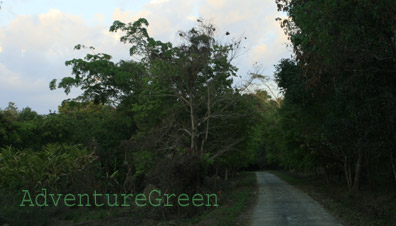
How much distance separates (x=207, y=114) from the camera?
2194 cm

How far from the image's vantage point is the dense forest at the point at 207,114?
32.5ft

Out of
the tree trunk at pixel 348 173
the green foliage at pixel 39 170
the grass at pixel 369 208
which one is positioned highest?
the green foliage at pixel 39 170

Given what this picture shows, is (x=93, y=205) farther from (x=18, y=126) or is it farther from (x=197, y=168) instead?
(x=18, y=126)

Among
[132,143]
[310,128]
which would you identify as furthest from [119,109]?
[310,128]

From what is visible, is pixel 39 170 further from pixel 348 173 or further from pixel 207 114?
A: pixel 348 173

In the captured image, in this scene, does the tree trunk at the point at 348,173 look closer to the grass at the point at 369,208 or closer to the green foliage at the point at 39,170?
the grass at the point at 369,208

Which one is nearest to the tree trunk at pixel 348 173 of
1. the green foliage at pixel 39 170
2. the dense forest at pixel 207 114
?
the dense forest at pixel 207 114

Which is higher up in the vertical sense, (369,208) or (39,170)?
(39,170)

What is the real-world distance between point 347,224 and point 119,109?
84.3ft

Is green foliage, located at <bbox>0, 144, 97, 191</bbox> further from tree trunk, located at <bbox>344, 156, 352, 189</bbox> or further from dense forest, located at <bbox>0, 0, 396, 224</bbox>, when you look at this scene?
tree trunk, located at <bbox>344, 156, 352, 189</bbox>

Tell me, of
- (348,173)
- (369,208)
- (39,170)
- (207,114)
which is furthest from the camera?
(348,173)

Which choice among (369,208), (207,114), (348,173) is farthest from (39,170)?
(348,173)

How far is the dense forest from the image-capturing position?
9906 millimetres

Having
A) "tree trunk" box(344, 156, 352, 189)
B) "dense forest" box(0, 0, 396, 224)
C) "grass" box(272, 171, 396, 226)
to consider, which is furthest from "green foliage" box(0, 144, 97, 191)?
"tree trunk" box(344, 156, 352, 189)
